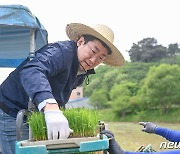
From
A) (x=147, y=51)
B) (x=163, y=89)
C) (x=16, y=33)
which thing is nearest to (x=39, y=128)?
(x=16, y=33)

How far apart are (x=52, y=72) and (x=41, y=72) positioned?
0.14m

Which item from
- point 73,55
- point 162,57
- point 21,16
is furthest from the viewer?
point 162,57

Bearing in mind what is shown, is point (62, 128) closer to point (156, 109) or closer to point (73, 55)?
point (73, 55)

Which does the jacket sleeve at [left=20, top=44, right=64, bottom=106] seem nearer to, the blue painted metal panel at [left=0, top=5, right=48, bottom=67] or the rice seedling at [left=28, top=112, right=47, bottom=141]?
the rice seedling at [left=28, top=112, right=47, bottom=141]

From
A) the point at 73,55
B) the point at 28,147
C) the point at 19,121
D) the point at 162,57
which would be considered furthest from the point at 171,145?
the point at 162,57

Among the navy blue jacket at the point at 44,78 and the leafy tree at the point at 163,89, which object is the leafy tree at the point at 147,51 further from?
the navy blue jacket at the point at 44,78

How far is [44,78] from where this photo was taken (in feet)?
4.56

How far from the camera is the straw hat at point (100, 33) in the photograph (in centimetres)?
176

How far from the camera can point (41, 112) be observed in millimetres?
1344

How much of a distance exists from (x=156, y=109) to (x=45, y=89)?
73.3ft

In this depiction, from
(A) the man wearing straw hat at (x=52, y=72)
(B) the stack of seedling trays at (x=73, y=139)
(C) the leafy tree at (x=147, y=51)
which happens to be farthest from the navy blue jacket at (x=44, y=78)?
(C) the leafy tree at (x=147, y=51)

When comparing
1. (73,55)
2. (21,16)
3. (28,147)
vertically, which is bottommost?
(28,147)

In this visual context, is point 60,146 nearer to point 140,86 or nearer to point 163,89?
point 163,89

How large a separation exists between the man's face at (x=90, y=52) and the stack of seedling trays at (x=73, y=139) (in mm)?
364
